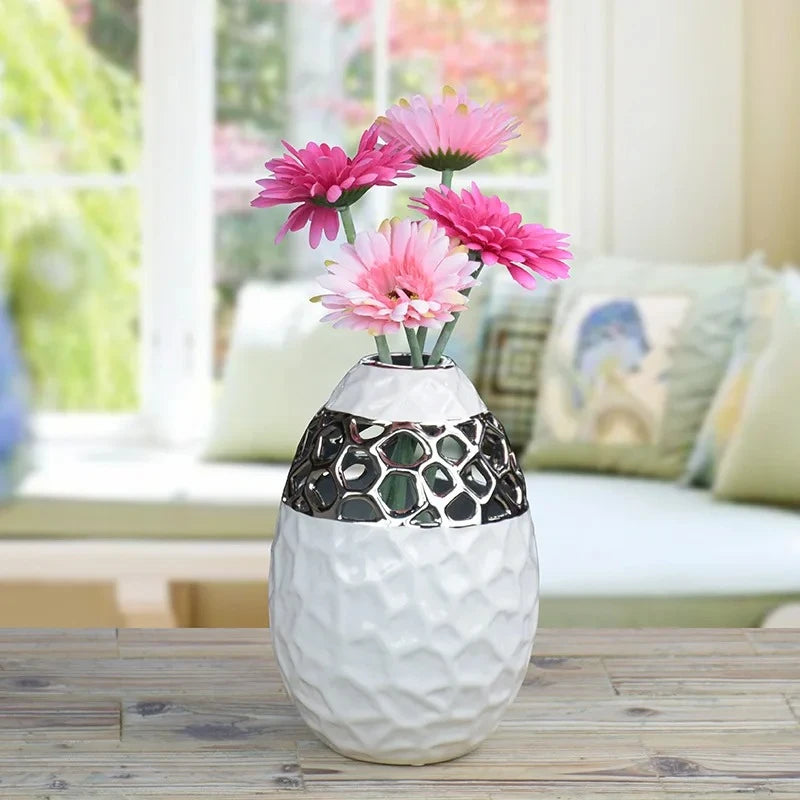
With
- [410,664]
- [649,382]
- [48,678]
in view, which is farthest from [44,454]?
[410,664]

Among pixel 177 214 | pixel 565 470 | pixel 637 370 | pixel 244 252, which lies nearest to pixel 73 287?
pixel 177 214

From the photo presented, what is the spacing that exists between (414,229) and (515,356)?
219 centimetres

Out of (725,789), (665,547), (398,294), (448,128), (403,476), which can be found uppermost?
(448,128)

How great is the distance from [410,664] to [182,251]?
8.78ft

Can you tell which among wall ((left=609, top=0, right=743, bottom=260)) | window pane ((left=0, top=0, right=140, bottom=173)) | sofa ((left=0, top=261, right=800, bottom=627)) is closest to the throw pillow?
sofa ((left=0, top=261, right=800, bottom=627))

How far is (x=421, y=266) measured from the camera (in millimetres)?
900

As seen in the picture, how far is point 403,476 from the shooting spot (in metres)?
0.94

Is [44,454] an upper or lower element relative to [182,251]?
lower

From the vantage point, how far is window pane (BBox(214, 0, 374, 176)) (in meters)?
3.47

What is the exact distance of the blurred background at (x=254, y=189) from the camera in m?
3.13

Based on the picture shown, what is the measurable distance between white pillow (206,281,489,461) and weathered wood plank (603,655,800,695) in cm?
185

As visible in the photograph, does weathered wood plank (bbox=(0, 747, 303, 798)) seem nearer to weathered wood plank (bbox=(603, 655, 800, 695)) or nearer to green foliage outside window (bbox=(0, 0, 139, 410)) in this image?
weathered wood plank (bbox=(603, 655, 800, 695))

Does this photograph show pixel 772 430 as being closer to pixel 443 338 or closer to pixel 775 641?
pixel 775 641

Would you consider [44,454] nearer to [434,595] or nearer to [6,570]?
[6,570]
